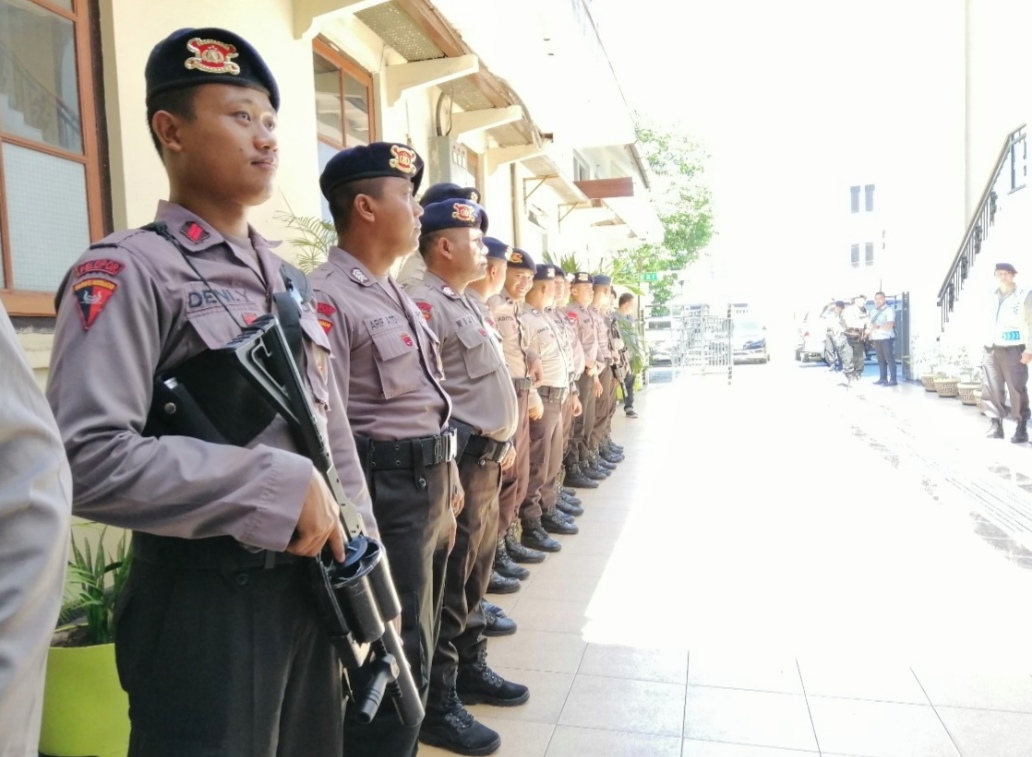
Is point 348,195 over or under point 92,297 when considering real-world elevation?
over

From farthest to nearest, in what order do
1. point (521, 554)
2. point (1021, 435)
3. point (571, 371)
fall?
point (1021, 435) → point (571, 371) → point (521, 554)

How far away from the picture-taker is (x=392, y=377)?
83.5 inches

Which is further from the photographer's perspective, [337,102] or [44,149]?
[337,102]

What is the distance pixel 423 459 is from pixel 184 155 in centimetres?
102

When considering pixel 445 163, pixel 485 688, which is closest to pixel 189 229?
pixel 485 688

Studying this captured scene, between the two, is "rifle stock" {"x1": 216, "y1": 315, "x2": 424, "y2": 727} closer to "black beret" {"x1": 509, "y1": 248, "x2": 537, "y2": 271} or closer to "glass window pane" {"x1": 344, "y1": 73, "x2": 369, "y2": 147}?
"black beret" {"x1": 509, "y1": 248, "x2": 537, "y2": 271}

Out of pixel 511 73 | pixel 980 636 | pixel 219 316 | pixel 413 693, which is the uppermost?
pixel 511 73

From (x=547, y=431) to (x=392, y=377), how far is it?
2.96 metres

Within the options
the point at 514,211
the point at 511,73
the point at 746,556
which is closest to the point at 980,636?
the point at 746,556

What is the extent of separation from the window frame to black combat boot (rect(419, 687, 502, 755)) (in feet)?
10.6

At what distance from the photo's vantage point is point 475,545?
9.07 feet

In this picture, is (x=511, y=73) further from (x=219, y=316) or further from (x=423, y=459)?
(x=219, y=316)

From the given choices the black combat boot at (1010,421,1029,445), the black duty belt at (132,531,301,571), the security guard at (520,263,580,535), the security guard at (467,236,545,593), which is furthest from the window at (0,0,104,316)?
the black combat boot at (1010,421,1029,445)

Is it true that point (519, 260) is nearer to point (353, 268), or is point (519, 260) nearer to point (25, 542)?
point (353, 268)
